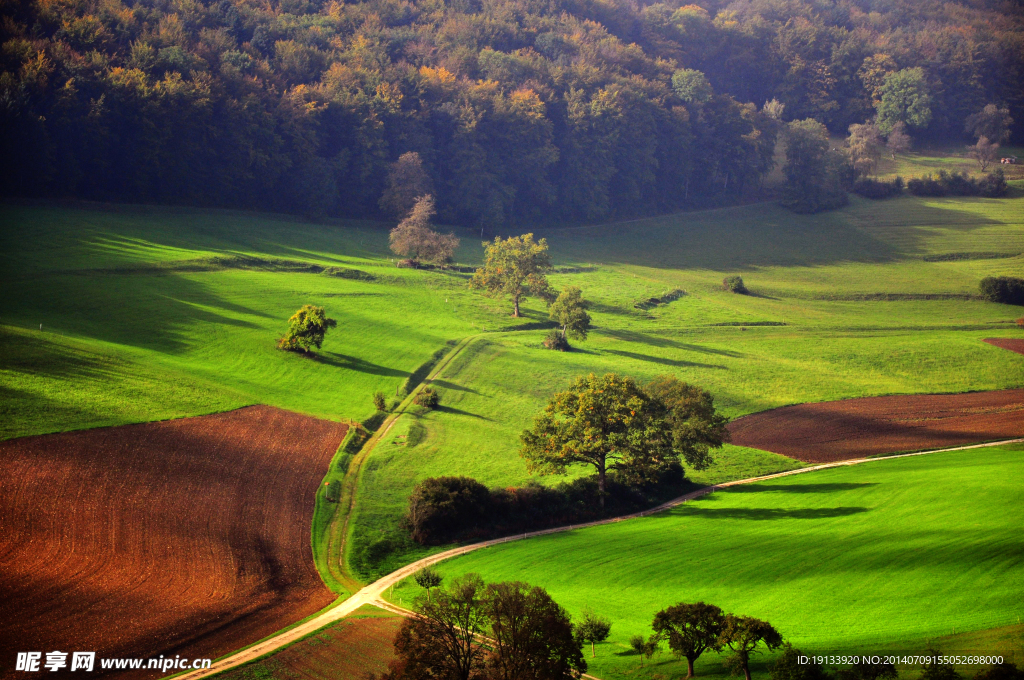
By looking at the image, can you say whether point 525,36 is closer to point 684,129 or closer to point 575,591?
point 684,129

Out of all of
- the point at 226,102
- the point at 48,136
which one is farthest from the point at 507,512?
the point at 226,102

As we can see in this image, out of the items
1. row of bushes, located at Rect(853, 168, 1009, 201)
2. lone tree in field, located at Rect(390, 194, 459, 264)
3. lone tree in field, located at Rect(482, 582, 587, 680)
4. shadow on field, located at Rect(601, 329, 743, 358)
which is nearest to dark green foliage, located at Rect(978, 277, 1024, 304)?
shadow on field, located at Rect(601, 329, 743, 358)

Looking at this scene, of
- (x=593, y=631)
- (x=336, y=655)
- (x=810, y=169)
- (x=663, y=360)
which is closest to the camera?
(x=593, y=631)

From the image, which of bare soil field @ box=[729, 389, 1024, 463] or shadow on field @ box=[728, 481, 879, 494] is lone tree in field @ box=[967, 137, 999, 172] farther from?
shadow on field @ box=[728, 481, 879, 494]

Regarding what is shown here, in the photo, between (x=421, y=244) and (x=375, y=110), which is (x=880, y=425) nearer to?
(x=421, y=244)

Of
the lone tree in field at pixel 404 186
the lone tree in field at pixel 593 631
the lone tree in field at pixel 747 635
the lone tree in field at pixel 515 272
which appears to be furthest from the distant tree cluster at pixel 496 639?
the lone tree in field at pixel 404 186

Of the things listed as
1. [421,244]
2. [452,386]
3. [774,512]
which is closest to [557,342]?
[452,386]
